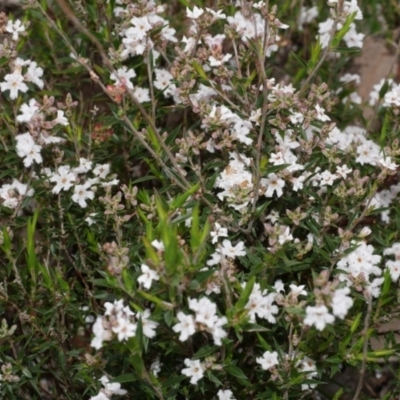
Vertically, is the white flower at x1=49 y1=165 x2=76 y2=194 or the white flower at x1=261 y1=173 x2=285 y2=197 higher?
the white flower at x1=261 y1=173 x2=285 y2=197

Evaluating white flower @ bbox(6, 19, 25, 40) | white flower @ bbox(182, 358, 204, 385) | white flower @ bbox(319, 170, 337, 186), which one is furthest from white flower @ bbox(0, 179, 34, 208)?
white flower @ bbox(319, 170, 337, 186)

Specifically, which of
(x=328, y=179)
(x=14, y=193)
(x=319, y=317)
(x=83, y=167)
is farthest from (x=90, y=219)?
(x=319, y=317)

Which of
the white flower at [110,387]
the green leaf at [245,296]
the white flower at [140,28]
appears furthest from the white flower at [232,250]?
the white flower at [140,28]

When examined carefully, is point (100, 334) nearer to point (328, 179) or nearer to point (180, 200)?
point (180, 200)

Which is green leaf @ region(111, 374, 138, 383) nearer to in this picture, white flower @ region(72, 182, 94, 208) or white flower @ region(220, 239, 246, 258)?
white flower @ region(220, 239, 246, 258)

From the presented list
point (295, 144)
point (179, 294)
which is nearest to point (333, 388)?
point (295, 144)

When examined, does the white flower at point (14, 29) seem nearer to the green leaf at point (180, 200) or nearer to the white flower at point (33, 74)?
the white flower at point (33, 74)
